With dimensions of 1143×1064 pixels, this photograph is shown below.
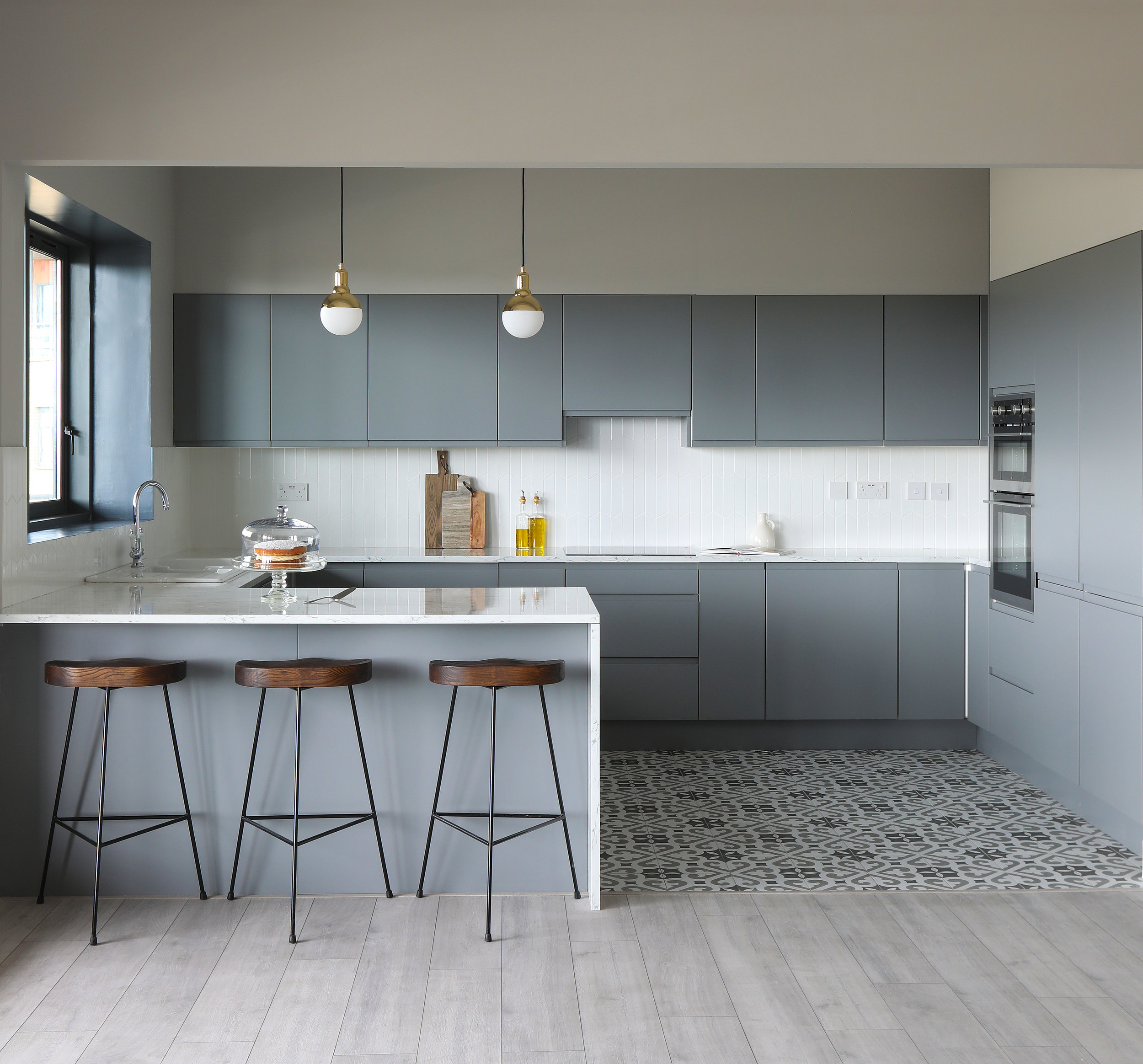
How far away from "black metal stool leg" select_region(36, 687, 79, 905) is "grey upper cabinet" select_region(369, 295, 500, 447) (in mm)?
2316

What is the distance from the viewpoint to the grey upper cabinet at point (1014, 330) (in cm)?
445

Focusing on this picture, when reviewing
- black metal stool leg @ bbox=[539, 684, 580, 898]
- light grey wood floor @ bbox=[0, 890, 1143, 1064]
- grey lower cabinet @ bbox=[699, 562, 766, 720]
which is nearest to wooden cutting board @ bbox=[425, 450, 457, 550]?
grey lower cabinet @ bbox=[699, 562, 766, 720]

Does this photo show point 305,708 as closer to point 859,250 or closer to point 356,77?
point 356,77

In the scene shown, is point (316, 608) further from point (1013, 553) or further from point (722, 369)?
point (1013, 553)

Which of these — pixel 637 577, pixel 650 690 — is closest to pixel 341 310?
pixel 637 577

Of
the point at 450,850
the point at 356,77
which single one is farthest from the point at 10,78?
the point at 450,850

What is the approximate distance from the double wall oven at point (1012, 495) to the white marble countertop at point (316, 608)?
2056mm

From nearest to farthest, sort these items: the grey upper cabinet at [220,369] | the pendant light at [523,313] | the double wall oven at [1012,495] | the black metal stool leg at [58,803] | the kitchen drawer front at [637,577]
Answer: the black metal stool leg at [58,803] → the pendant light at [523,313] → the double wall oven at [1012,495] → the kitchen drawer front at [637,577] → the grey upper cabinet at [220,369]

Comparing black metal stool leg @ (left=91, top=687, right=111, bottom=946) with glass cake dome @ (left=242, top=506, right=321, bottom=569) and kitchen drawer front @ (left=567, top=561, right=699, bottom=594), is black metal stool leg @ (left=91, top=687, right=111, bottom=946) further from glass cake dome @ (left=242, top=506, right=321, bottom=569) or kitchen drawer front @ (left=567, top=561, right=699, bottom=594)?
kitchen drawer front @ (left=567, top=561, right=699, bottom=594)

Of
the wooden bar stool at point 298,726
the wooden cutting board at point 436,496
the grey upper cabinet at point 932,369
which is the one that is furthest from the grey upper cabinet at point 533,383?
the wooden bar stool at point 298,726

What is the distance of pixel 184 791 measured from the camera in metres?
3.34

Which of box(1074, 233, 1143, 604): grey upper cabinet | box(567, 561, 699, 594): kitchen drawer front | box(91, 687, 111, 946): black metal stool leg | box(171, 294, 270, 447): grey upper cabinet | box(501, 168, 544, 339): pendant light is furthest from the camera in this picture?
box(171, 294, 270, 447): grey upper cabinet

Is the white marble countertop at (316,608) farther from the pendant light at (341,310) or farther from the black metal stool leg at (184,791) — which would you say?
the pendant light at (341,310)

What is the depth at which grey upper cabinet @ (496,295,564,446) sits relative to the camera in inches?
205
